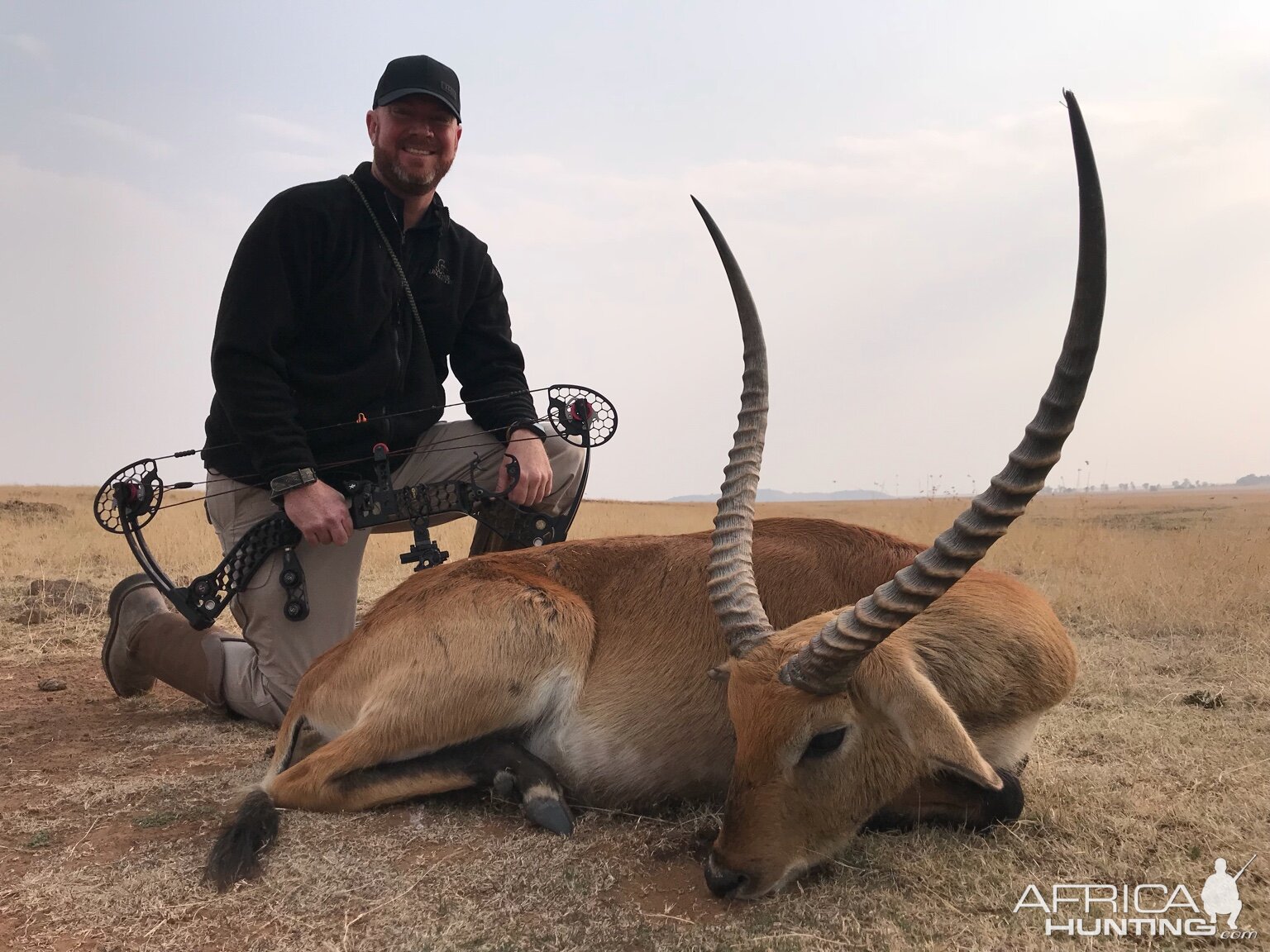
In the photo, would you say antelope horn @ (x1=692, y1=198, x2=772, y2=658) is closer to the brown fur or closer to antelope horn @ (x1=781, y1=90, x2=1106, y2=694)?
the brown fur

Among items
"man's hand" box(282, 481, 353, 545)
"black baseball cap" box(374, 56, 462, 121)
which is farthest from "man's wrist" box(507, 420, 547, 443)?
"black baseball cap" box(374, 56, 462, 121)

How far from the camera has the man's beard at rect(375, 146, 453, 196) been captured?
17.3 ft

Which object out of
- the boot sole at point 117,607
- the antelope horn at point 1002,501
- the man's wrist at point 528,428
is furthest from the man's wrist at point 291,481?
the antelope horn at point 1002,501

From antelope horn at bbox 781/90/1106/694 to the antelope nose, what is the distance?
1.82 feet

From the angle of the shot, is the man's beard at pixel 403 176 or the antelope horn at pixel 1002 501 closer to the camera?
the antelope horn at pixel 1002 501

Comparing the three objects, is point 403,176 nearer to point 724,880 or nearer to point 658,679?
point 658,679

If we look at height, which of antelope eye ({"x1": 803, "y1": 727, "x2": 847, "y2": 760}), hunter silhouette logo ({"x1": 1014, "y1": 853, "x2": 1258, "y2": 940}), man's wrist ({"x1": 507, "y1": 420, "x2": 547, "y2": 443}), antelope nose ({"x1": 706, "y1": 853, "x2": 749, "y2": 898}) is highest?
man's wrist ({"x1": 507, "y1": 420, "x2": 547, "y2": 443})

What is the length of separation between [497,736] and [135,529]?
8.75 ft

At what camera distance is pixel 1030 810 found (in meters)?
3.24

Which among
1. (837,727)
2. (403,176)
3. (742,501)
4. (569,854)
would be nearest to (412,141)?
(403,176)

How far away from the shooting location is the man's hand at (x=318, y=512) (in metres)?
4.70

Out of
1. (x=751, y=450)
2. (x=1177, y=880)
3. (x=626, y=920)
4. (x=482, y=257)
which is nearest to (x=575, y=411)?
(x=482, y=257)

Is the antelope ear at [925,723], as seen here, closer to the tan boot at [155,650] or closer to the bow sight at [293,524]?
the bow sight at [293,524]

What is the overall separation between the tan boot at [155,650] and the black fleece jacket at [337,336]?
95 centimetres
